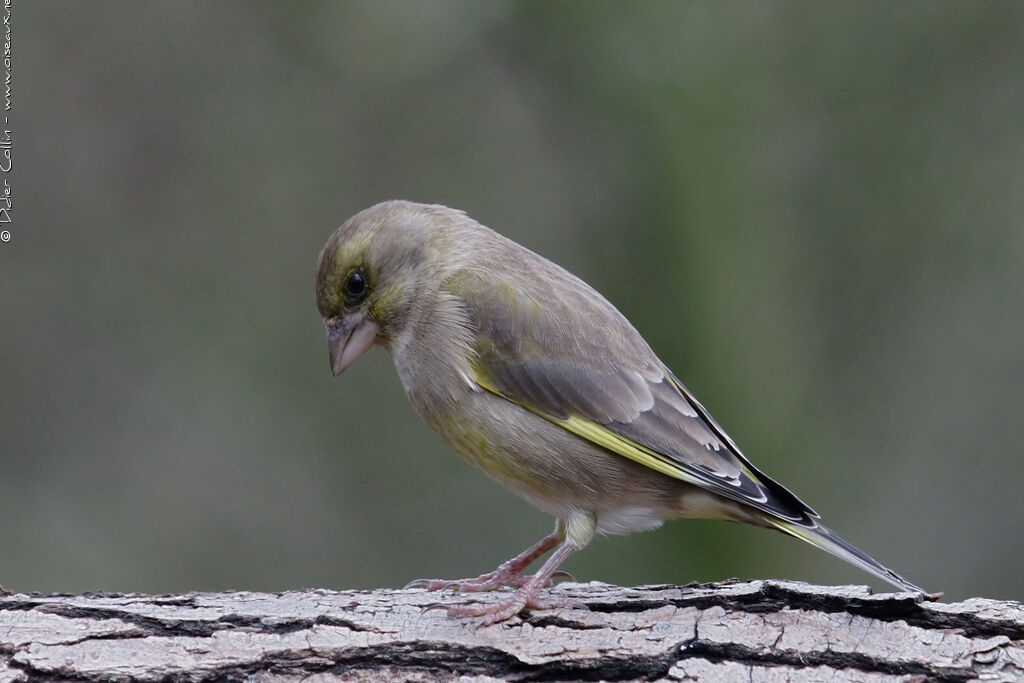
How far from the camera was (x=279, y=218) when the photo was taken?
9.65 m

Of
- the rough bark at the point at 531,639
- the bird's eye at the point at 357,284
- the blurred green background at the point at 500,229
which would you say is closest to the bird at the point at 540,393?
the bird's eye at the point at 357,284

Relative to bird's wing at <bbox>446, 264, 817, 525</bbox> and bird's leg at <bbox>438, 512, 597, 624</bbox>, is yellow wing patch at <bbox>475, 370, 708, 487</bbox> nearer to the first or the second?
bird's wing at <bbox>446, 264, 817, 525</bbox>

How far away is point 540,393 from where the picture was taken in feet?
17.6

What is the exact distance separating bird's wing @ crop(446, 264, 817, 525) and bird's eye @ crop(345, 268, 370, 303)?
40cm

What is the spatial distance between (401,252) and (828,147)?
4.43m

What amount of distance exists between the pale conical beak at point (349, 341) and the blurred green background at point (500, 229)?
3.01 metres

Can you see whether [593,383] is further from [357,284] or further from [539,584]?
[357,284]

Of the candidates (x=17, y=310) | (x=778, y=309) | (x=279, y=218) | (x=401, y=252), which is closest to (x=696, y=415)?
(x=401, y=252)

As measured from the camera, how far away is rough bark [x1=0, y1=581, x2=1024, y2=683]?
14.6ft

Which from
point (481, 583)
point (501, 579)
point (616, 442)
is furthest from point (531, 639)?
point (616, 442)

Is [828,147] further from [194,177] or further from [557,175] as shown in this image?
[194,177]

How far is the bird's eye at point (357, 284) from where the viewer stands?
572 centimetres

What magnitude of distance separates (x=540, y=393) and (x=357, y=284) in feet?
3.24

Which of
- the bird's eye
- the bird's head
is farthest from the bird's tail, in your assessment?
the bird's eye
